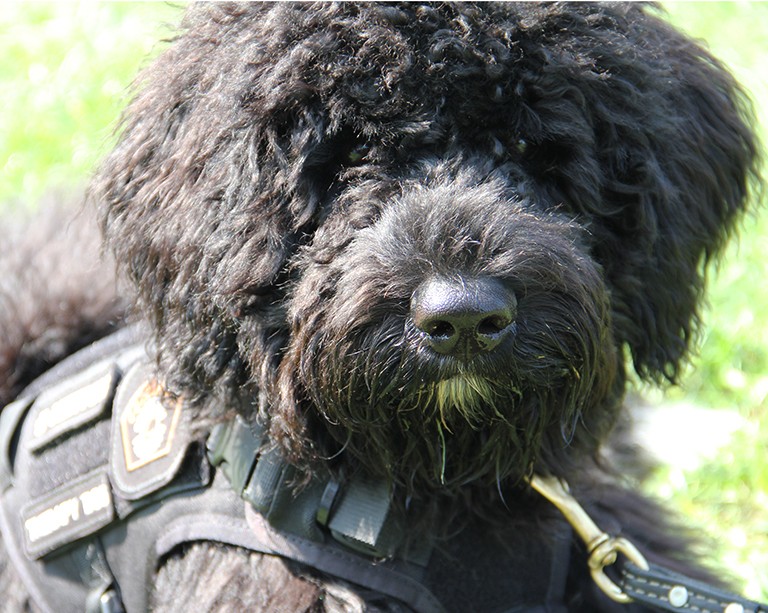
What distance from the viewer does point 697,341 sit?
9.26 feet

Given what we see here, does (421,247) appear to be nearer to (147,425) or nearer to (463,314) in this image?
(463,314)

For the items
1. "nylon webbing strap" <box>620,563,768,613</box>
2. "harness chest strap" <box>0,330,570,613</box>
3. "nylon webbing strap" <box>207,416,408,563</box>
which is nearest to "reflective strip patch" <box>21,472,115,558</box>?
"harness chest strap" <box>0,330,570,613</box>

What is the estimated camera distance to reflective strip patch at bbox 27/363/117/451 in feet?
8.80

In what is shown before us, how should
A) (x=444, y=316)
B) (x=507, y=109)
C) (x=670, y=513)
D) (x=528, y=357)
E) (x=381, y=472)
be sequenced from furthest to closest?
(x=670, y=513)
(x=381, y=472)
(x=507, y=109)
(x=528, y=357)
(x=444, y=316)

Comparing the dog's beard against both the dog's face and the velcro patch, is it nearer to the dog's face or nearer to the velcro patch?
the dog's face

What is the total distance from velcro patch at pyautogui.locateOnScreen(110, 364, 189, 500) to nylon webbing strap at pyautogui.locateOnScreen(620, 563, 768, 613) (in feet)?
3.82

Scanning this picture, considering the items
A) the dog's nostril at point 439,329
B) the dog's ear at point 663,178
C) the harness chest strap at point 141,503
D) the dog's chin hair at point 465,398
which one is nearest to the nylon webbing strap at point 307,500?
the harness chest strap at point 141,503

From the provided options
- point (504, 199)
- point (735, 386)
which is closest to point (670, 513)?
point (735, 386)

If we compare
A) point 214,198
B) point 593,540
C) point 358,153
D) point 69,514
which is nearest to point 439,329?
point 358,153

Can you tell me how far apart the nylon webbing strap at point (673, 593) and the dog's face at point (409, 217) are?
0.41 meters

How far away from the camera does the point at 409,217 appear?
2.10 m

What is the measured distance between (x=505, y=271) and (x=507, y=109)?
0.43 m

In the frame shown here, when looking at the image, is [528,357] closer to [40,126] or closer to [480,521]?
[480,521]

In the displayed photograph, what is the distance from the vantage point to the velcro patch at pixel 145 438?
2492 millimetres
